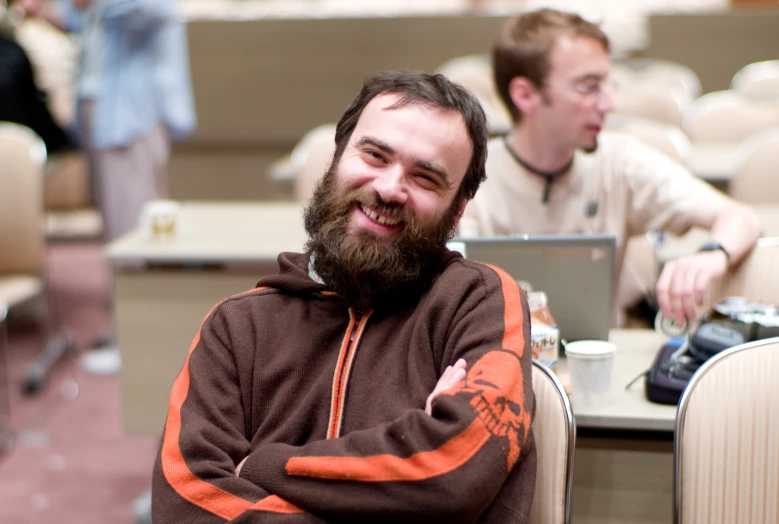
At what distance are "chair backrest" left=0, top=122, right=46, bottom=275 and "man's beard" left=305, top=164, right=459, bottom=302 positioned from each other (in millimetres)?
1930

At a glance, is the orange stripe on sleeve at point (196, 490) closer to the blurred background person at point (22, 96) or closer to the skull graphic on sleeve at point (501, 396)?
the skull graphic on sleeve at point (501, 396)

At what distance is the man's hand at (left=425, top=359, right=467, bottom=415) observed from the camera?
134 cm

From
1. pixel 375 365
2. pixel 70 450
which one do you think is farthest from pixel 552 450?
pixel 70 450

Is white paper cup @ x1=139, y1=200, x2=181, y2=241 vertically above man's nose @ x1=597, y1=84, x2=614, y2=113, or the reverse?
man's nose @ x1=597, y1=84, x2=614, y2=113

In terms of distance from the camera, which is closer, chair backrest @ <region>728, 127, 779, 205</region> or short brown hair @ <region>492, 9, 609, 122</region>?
short brown hair @ <region>492, 9, 609, 122</region>

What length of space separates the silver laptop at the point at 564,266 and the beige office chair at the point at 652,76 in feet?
9.19

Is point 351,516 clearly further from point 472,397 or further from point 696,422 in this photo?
point 696,422

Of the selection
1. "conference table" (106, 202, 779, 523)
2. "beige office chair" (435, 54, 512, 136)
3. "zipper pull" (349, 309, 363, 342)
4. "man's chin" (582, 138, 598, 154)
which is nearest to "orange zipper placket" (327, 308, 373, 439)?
"zipper pull" (349, 309, 363, 342)

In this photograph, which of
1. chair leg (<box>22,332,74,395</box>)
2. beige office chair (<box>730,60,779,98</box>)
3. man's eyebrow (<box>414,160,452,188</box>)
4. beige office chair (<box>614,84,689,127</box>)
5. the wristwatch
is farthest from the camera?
beige office chair (<box>730,60,779,98</box>)

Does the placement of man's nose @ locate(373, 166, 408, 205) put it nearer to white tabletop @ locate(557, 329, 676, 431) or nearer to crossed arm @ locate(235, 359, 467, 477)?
crossed arm @ locate(235, 359, 467, 477)

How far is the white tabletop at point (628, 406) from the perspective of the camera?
5.25ft

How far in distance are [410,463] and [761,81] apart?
4138 millimetres

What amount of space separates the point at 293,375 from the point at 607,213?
102cm

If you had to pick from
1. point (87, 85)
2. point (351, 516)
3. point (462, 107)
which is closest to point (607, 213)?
point (462, 107)
